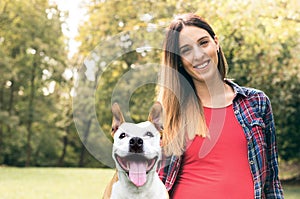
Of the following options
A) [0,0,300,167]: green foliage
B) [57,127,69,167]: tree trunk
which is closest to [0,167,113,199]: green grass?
[0,0,300,167]: green foliage

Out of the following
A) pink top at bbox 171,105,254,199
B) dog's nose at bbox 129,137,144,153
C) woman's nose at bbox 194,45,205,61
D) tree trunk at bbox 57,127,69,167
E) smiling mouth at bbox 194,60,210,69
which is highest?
woman's nose at bbox 194,45,205,61

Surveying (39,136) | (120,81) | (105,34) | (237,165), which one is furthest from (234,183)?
(39,136)

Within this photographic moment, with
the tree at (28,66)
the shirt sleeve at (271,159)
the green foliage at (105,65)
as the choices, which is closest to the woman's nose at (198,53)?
the green foliage at (105,65)

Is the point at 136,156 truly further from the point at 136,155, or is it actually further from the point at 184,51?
the point at 184,51

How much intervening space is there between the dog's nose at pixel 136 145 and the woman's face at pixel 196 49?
34.1 inches

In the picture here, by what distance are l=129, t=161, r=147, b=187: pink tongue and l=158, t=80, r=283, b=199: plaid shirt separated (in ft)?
2.64

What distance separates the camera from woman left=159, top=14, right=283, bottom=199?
8.35 ft

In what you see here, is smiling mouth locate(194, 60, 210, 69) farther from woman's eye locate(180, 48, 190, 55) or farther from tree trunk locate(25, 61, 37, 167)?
tree trunk locate(25, 61, 37, 167)

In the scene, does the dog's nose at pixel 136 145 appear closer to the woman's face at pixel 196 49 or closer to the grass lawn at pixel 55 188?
the woman's face at pixel 196 49

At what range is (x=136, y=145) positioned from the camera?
1753mm

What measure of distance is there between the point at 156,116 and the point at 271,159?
1.23 meters

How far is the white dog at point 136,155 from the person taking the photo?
5.80ft

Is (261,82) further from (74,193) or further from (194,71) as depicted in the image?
(194,71)

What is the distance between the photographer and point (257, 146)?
273 cm
